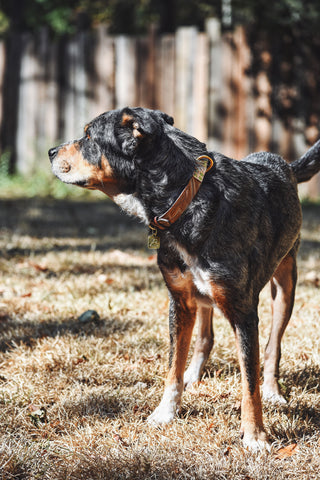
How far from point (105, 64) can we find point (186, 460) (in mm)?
8738

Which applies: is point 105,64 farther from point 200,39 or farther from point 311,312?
point 311,312

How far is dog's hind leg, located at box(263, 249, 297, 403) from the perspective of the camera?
3.18 m

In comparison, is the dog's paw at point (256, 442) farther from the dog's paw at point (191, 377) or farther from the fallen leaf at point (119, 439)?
the dog's paw at point (191, 377)

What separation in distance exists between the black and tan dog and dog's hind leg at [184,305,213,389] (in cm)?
34

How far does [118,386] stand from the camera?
308cm

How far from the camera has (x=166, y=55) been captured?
9.60 m

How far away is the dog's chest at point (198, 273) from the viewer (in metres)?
→ 2.59

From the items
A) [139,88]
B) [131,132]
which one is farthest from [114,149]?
[139,88]

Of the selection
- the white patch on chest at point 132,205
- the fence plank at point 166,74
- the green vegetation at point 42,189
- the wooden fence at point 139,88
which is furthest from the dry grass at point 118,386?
the fence plank at point 166,74

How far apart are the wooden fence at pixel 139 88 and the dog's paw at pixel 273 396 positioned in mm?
6527

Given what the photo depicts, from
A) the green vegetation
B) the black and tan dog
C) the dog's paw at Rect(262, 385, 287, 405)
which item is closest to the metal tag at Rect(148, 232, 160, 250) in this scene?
the black and tan dog

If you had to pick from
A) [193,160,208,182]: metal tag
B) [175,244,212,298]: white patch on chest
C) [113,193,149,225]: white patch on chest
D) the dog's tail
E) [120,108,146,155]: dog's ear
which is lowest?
[175,244,212,298]: white patch on chest

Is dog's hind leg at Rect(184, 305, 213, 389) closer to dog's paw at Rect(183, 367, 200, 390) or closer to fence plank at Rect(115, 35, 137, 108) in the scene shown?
dog's paw at Rect(183, 367, 200, 390)

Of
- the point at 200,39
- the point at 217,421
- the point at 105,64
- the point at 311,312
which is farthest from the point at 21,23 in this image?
the point at 217,421
